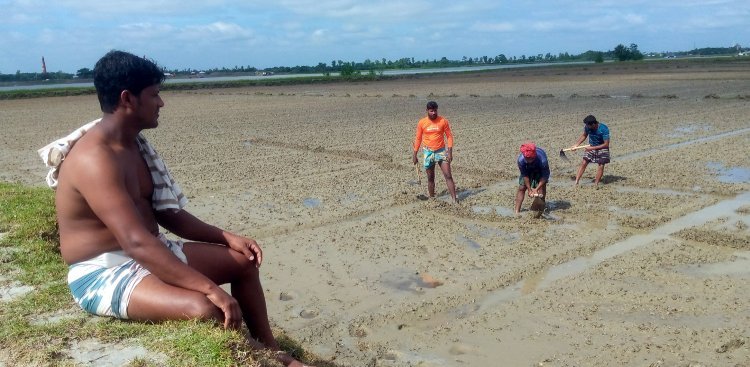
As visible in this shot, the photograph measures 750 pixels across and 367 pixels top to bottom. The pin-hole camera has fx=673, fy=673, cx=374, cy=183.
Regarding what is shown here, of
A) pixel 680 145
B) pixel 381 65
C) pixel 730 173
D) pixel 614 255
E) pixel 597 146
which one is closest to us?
pixel 614 255

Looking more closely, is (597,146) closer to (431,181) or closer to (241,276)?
(431,181)

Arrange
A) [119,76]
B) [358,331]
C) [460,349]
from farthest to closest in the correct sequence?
[358,331]
[460,349]
[119,76]

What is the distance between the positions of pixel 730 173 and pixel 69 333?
10.5 meters

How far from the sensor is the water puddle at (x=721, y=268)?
6199mm

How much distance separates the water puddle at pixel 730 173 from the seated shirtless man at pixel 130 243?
9.20m

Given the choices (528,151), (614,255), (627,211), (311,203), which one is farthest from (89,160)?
(627,211)

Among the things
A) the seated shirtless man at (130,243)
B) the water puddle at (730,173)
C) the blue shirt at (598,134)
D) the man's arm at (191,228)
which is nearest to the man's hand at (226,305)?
the seated shirtless man at (130,243)

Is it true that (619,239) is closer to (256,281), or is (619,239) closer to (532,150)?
(532,150)

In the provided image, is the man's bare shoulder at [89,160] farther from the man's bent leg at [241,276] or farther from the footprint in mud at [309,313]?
the footprint in mud at [309,313]

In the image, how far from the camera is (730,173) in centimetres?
1079

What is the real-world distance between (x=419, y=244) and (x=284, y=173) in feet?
16.2

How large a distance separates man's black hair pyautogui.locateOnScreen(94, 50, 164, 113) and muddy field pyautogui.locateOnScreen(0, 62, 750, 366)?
2.40 m

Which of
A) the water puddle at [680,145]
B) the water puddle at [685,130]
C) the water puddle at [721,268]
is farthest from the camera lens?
the water puddle at [685,130]

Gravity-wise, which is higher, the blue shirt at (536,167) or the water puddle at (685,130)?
Result: the blue shirt at (536,167)
